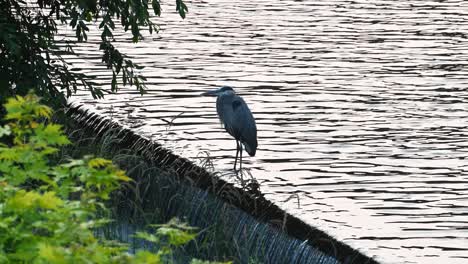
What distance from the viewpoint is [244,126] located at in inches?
493

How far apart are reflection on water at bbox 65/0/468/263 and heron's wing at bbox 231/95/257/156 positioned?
0.21 metres


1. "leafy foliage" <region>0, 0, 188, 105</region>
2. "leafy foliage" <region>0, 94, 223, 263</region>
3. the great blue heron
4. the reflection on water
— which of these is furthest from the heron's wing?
"leafy foliage" <region>0, 94, 223, 263</region>

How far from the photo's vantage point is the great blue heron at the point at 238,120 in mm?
12469

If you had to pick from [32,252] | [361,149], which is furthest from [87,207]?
[361,149]

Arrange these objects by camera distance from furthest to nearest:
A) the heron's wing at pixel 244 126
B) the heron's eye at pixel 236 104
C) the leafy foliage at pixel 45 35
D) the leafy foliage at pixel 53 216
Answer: the heron's eye at pixel 236 104 < the heron's wing at pixel 244 126 < the leafy foliage at pixel 45 35 < the leafy foliage at pixel 53 216

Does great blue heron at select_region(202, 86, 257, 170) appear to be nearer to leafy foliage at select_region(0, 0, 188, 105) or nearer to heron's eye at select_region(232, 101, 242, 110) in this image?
heron's eye at select_region(232, 101, 242, 110)

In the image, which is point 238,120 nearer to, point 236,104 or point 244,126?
point 244,126

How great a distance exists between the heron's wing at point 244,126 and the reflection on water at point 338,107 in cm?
21

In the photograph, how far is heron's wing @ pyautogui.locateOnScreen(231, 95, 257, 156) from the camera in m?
12.5

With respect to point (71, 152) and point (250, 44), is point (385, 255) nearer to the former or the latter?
point (71, 152)

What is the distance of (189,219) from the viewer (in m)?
11.3

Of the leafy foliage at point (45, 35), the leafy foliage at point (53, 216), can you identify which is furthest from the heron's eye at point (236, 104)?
the leafy foliage at point (53, 216)

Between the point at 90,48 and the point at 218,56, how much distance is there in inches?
75.9

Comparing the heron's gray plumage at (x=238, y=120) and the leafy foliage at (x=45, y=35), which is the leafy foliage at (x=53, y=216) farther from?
the heron's gray plumage at (x=238, y=120)
